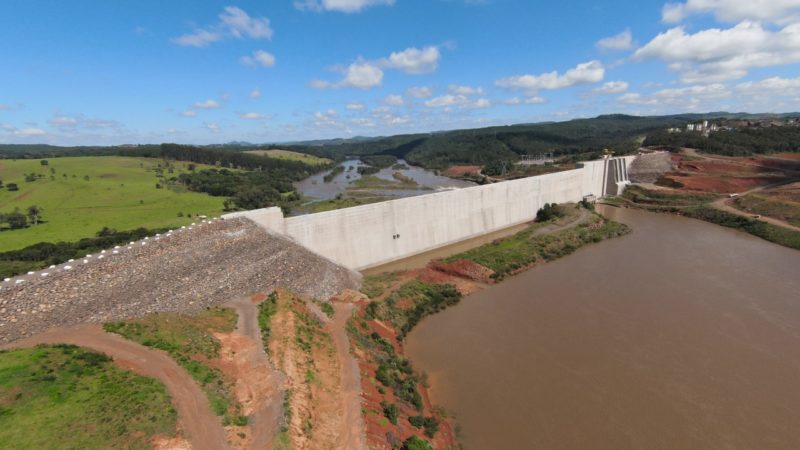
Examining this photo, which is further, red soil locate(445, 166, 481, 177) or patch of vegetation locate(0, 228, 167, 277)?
red soil locate(445, 166, 481, 177)

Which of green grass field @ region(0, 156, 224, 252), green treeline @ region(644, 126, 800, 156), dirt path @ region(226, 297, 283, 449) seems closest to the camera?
dirt path @ region(226, 297, 283, 449)

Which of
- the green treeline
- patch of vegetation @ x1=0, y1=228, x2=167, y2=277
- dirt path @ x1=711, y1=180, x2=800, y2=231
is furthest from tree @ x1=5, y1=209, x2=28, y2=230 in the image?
the green treeline

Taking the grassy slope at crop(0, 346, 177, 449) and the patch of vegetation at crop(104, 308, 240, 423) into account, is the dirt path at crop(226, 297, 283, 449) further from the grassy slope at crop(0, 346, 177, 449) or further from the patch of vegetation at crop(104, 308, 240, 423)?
the grassy slope at crop(0, 346, 177, 449)

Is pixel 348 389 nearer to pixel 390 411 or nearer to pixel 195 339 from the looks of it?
pixel 390 411

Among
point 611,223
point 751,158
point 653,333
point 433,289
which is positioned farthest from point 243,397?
point 751,158

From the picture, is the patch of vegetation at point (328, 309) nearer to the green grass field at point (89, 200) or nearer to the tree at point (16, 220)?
the green grass field at point (89, 200)

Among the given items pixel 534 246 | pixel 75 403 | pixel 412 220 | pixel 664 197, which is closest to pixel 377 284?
pixel 412 220
